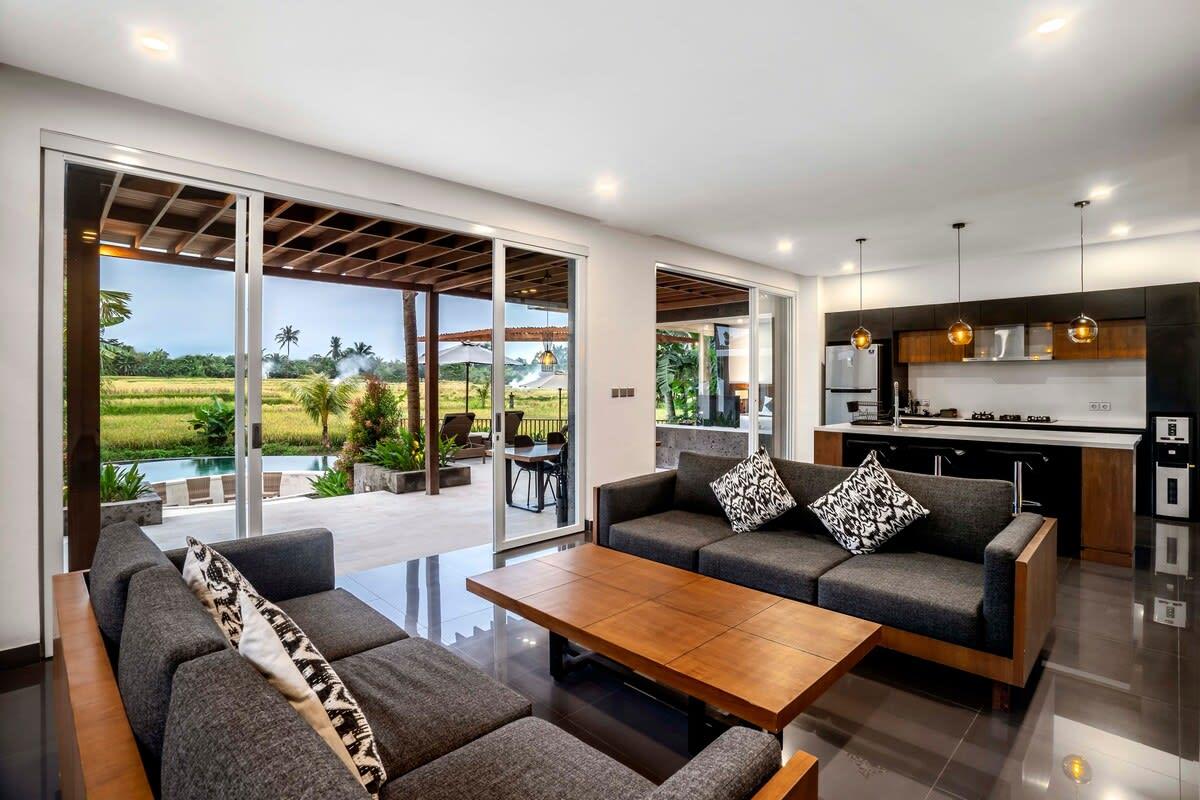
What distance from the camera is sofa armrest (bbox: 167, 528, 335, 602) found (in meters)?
2.42

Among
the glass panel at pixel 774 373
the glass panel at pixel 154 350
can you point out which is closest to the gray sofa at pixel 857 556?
the glass panel at pixel 154 350

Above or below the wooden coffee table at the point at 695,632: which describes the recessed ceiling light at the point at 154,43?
above

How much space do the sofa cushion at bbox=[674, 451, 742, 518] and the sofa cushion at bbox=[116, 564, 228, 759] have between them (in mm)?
3163

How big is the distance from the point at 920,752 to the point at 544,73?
128 inches

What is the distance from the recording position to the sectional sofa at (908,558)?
8.04 ft

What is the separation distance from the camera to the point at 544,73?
2.91 metres

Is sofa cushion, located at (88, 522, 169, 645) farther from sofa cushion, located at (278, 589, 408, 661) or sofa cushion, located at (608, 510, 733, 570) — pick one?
sofa cushion, located at (608, 510, 733, 570)

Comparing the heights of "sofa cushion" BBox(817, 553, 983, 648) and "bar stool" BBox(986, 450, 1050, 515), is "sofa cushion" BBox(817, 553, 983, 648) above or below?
below

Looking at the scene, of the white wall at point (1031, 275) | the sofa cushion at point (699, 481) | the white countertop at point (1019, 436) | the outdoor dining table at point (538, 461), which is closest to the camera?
the sofa cushion at point (699, 481)

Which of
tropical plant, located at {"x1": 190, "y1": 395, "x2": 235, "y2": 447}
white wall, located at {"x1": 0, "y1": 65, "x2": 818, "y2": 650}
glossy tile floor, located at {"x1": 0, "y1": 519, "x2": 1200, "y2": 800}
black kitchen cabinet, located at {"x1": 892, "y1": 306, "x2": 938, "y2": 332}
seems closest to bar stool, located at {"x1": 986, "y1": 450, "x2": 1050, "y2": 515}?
glossy tile floor, located at {"x1": 0, "y1": 519, "x2": 1200, "y2": 800}

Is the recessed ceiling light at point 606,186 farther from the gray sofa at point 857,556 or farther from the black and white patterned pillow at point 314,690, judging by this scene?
the black and white patterned pillow at point 314,690

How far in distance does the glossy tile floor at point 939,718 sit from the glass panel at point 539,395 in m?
1.96

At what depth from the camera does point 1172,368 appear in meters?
5.86

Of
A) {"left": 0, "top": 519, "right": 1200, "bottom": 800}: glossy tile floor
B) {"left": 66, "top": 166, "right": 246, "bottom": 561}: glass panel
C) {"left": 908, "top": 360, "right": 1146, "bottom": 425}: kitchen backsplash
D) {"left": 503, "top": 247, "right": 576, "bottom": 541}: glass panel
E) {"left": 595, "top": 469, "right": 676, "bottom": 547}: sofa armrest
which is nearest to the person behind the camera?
{"left": 0, "top": 519, "right": 1200, "bottom": 800}: glossy tile floor
